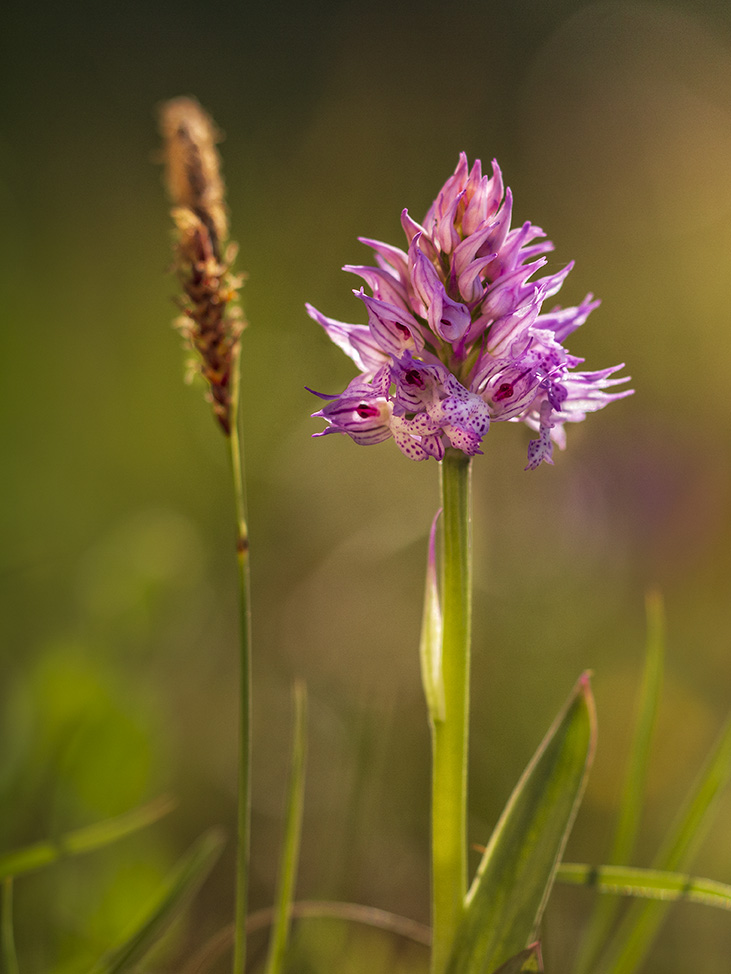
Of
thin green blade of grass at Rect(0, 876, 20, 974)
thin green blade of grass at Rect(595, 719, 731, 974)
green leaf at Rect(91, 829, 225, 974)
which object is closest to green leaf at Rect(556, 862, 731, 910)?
thin green blade of grass at Rect(595, 719, 731, 974)

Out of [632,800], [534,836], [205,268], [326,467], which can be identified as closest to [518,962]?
[534,836]

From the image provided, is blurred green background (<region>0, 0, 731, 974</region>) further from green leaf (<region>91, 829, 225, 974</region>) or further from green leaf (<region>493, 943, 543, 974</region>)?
green leaf (<region>493, 943, 543, 974</region>)

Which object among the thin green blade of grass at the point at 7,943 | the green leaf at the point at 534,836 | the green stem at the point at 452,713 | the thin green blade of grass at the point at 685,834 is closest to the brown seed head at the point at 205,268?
the green stem at the point at 452,713

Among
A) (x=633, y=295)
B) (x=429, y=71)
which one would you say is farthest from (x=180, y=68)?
(x=633, y=295)

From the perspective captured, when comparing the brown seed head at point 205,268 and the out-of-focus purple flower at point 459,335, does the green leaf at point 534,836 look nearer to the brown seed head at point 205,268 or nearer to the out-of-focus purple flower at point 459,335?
the out-of-focus purple flower at point 459,335

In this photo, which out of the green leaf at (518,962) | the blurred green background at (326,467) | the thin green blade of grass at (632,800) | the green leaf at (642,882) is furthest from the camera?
the blurred green background at (326,467)

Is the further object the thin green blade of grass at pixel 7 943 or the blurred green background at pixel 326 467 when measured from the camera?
the blurred green background at pixel 326 467
